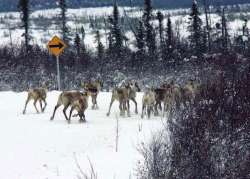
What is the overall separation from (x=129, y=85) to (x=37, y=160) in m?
8.34

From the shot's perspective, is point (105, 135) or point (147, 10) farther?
point (147, 10)

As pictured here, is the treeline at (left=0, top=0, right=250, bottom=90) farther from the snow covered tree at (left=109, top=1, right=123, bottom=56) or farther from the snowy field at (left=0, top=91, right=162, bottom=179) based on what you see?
the snowy field at (left=0, top=91, right=162, bottom=179)

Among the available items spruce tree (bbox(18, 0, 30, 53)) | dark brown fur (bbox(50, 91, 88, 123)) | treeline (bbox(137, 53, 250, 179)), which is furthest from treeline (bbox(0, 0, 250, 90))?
treeline (bbox(137, 53, 250, 179))

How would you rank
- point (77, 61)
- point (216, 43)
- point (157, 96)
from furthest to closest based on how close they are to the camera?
1. point (216, 43)
2. point (77, 61)
3. point (157, 96)

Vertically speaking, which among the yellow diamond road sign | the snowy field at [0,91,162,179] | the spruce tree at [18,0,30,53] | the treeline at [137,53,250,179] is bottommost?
the snowy field at [0,91,162,179]

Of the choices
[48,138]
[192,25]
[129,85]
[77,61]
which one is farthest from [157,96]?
[192,25]

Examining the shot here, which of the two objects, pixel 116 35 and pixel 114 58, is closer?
pixel 114 58

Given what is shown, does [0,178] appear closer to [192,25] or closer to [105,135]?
[105,135]

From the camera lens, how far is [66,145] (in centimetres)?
1365

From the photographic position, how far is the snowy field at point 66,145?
37.6 feet

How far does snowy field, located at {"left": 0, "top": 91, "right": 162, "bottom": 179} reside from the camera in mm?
11461

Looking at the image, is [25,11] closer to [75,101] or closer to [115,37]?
[115,37]

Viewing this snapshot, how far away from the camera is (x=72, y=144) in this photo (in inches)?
542

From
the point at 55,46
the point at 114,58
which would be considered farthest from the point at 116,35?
the point at 55,46
